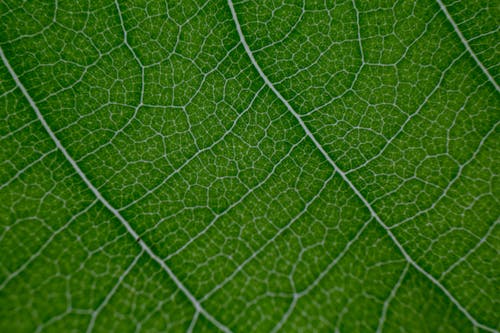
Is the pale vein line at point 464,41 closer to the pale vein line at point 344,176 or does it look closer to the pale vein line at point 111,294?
the pale vein line at point 344,176

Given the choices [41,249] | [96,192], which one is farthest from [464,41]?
[41,249]

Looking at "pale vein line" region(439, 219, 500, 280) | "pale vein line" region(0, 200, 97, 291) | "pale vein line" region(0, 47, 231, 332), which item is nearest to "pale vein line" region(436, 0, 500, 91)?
"pale vein line" region(439, 219, 500, 280)

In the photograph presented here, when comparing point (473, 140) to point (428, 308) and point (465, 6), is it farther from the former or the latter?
point (428, 308)

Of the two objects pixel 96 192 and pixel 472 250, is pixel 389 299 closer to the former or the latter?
pixel 472 250

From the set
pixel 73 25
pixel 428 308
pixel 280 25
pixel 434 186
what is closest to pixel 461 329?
pixel 428 308

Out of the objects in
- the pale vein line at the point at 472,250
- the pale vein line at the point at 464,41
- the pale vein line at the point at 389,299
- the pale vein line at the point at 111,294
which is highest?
the pale vein line at the point at 111,294

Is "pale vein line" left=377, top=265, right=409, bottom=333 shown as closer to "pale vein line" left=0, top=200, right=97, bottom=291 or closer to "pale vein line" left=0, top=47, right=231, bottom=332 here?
"pale vein line" left=0, top=47, right=231, bottom=332

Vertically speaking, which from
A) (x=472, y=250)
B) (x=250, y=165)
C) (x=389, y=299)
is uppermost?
(x=250, y=165)

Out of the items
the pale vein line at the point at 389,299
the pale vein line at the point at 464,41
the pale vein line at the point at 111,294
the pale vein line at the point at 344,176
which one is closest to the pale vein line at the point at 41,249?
the pale vein line at the point at 111,294
